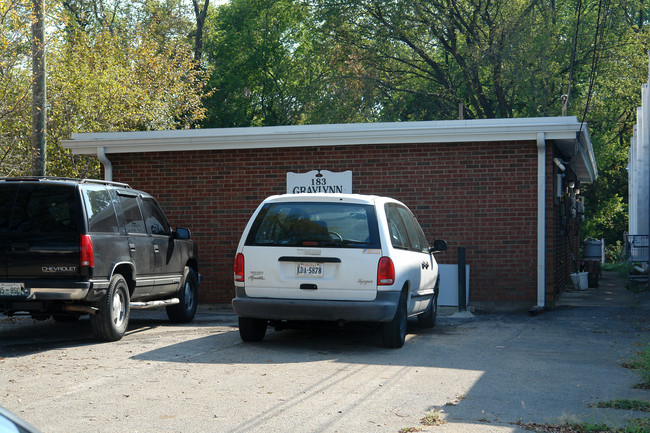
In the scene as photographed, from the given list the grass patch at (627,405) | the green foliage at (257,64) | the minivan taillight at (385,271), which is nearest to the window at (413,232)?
the minivan taillight at (385,271)

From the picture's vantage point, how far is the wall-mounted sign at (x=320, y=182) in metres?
14.2

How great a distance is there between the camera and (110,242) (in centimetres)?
970

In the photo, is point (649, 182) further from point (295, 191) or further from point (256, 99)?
point (256, 99)

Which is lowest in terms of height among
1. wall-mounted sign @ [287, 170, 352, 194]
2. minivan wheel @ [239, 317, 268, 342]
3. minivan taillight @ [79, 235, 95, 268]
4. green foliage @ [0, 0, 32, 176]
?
minivan wheel @ [239, 317, 268, 342]

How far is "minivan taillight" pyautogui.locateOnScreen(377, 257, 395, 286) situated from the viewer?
8812mm

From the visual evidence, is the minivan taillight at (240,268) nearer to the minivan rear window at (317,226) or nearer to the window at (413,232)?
the minivan rear window at (317,226)

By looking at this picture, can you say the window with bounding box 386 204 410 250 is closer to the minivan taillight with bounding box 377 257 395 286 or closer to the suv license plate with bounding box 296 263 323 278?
the minivan taillight with bounding box 377 257 395 286

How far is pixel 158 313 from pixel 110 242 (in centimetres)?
412

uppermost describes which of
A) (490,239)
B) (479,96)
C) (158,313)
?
(479,96)

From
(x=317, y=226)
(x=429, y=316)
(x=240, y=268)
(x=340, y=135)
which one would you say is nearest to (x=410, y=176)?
(x=340, y=135)

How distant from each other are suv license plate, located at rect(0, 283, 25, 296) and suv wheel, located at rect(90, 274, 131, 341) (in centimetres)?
90

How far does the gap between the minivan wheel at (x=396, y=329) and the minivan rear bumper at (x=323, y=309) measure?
27 centimetres

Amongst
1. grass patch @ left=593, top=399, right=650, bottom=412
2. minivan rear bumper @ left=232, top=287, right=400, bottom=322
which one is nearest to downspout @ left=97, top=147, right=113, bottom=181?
minivan rear bumper @ left=232, top=287, right=400, bottom=322

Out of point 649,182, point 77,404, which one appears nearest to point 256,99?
point 649,182
